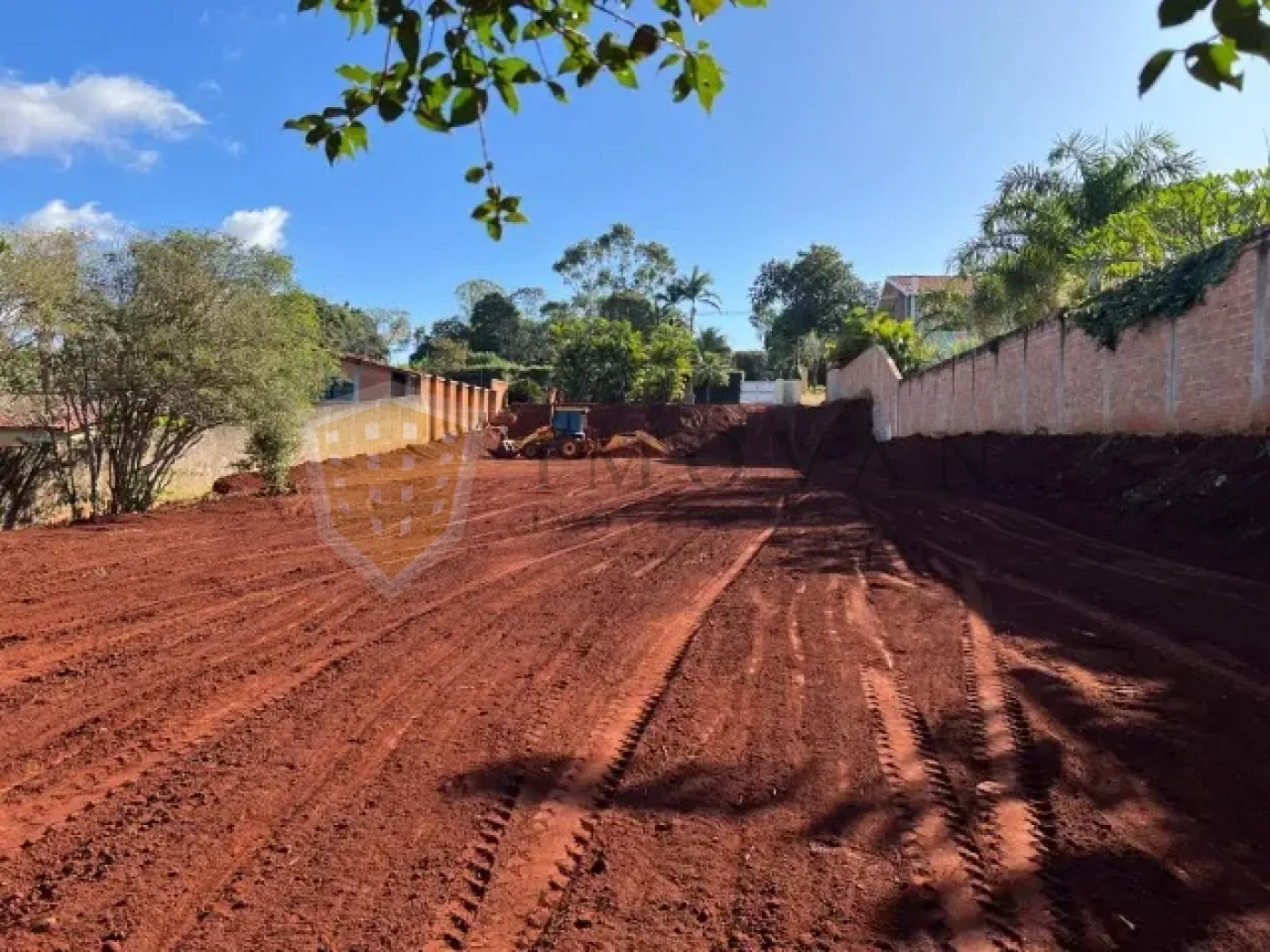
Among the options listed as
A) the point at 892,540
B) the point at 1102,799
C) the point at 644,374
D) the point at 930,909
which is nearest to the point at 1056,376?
the point at 892,540

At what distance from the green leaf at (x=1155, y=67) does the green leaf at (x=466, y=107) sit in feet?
5.47

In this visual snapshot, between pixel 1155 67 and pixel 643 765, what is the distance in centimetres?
297

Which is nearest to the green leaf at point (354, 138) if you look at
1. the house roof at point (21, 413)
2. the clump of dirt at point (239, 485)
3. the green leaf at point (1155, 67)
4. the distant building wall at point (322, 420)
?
the green leaf at point (1155, 67)

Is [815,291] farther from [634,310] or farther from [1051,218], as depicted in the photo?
[1051,218]

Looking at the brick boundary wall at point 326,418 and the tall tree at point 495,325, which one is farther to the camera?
the tall tree at point 495,325

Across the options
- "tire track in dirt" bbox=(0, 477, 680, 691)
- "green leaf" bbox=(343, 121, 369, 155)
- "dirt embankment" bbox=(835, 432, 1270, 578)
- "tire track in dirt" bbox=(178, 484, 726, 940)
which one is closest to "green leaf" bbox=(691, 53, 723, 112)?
"green leaf" bbox=(343, 121, 369, 155)

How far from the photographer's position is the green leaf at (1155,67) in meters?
1.52

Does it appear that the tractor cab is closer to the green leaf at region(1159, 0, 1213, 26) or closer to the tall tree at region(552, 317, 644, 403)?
the tall tree at region(552, 317, 644, 403)

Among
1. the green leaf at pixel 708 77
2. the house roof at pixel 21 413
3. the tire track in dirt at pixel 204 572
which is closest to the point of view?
the green leaf at pixel 708 77

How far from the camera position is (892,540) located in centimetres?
973

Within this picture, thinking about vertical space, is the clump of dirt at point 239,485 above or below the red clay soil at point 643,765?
above

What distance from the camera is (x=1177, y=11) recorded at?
1471mm

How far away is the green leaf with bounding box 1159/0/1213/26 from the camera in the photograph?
57.7 inches

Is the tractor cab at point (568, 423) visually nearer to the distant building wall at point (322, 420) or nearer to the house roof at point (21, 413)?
the distant building wall at point (322, 420)
